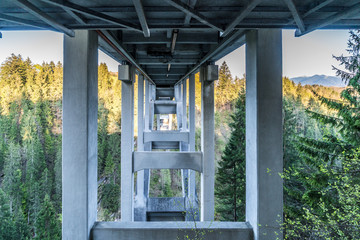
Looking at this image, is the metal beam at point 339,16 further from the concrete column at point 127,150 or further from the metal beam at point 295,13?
the concrete column at point 127,150

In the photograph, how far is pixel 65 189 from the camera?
291 centimetres

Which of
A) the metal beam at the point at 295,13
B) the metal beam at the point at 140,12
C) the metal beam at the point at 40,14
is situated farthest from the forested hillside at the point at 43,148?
the metal beam at the point at 40,14

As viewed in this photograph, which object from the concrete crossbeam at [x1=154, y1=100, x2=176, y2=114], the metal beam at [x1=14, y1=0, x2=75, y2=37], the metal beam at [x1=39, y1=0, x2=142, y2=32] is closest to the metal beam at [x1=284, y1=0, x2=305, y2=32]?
the metal beam at [x1=39, y1=0, x2=142, y2=32]

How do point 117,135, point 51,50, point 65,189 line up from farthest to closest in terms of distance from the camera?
1. point 51,50
2. point 117,135
3. point 65,189

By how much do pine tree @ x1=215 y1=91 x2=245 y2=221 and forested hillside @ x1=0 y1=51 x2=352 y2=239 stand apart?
0.60ft

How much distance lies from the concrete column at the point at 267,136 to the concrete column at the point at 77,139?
244 centimetres

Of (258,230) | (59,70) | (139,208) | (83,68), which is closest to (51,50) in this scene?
(59,70)

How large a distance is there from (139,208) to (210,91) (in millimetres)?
6557

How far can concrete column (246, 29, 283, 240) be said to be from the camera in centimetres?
294

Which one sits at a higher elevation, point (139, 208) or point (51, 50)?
point (51, 50)

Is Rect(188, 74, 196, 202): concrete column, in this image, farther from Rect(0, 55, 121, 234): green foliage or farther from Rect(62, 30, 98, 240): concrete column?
Rect(0, 55, 121, 234): green foliage

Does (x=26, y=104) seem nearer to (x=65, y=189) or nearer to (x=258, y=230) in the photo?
(x=65, y=189)

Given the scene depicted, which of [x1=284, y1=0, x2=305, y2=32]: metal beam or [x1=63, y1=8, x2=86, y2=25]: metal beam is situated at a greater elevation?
[x1=63, y1=8, x2=86, y2=25]: metal beam

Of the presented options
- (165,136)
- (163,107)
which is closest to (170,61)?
(165,136)
